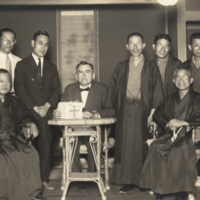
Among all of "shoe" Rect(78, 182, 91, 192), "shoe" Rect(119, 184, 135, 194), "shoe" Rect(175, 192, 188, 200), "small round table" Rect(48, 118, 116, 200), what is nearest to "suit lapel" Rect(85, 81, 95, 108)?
"small round table" Rect(48, 118, 116, 200)

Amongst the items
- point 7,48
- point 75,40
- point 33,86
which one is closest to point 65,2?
point 75,40

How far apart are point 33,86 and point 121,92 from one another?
1060 millimetres

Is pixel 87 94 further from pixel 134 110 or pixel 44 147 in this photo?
pixel 44 147

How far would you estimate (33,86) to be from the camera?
4.52 meters

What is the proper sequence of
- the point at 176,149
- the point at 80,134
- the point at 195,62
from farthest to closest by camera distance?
1. the point at 195,62
2. the point at 80,134
3. the point at 176,149

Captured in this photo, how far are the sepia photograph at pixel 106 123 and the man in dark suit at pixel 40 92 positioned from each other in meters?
0.01

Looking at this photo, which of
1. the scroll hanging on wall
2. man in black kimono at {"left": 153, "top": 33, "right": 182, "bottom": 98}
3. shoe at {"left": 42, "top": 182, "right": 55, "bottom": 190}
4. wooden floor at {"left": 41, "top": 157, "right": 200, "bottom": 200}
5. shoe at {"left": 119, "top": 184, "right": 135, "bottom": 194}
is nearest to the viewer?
wooden floor at {"left": 41, "top": 157, "right": 200, "bottom": 200}

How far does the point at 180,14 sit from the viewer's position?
537cm

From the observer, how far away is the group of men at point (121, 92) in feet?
14.1

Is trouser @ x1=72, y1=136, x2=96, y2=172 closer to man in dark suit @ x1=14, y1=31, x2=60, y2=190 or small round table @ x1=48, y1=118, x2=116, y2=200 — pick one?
small round table @ x1=48, y1=118, x2=116, y2=200

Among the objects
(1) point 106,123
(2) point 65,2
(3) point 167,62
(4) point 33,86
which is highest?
(2) point 65,2

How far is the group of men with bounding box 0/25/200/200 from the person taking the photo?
4.30m

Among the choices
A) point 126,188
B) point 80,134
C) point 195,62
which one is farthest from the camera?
point 195,62

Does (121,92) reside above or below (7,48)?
below
